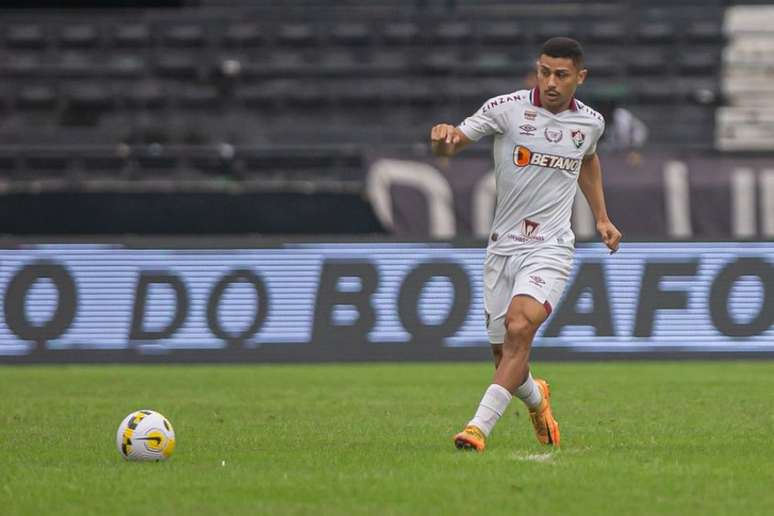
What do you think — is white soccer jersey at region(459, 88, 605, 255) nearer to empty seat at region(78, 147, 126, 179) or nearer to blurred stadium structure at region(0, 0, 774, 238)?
blurred stadium structure at region(0, 0, 774, 238)

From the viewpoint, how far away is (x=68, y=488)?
7.17m

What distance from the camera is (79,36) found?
25797 millimetres

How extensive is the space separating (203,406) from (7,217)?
10293mm

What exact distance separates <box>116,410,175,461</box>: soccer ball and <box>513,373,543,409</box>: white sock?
2.05m

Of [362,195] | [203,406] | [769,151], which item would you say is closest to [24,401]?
[203,406]

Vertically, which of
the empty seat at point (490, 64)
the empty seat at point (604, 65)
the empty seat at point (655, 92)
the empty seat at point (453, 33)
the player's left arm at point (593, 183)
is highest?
the player's left arm at point (593, 183)

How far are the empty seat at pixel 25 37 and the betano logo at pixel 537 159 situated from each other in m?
18.6

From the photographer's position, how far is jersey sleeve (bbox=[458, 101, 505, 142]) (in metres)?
8.62

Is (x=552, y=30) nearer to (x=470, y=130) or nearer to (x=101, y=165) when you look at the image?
(x=101, y=165)

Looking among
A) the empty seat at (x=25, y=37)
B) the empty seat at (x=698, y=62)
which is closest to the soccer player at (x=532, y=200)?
the empty seat at (x=698, y=62)

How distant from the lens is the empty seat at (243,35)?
1008 inches

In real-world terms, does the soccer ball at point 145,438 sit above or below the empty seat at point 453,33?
above

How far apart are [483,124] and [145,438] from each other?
258 cm

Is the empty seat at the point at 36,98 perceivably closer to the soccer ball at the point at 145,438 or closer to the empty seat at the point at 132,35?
the empty seat at the point at 132,35
